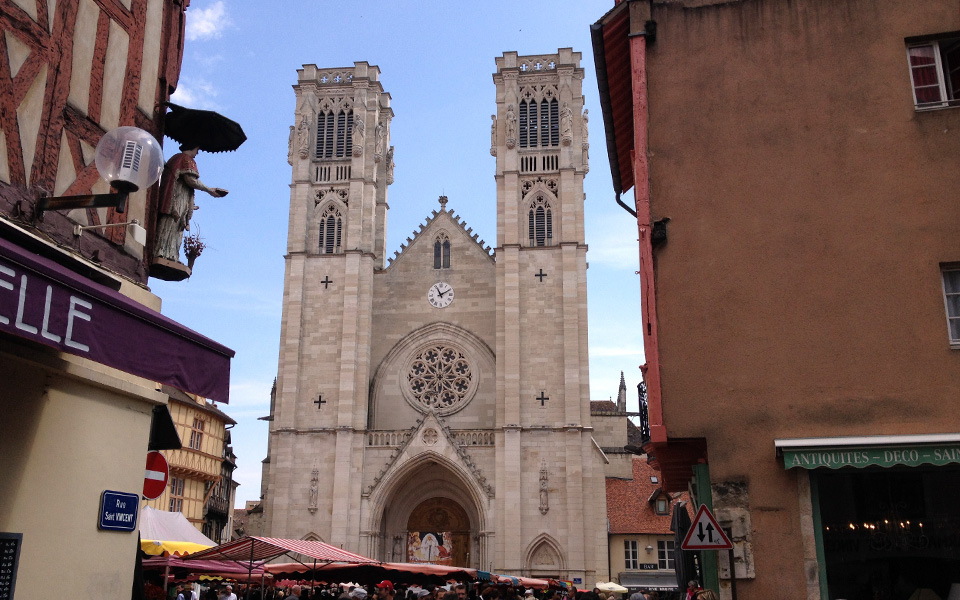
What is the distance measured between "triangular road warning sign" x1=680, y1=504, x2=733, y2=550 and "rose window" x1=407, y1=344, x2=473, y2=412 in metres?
23.7

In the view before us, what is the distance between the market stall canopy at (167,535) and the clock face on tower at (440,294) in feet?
61.7

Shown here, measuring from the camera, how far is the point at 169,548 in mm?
12344

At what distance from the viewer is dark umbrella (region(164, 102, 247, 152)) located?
806 cm

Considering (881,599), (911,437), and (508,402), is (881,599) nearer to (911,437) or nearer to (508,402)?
(911,437)

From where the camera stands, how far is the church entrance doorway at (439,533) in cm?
3036

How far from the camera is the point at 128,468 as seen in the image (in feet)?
22.6

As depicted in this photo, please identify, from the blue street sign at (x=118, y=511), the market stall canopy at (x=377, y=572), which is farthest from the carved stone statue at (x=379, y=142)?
the blue street sign at (x=118, y=511)

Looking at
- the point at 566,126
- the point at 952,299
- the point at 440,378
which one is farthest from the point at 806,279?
the point at 566,126

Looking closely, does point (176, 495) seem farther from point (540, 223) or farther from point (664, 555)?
point (664, 555)

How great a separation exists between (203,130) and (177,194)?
0.85 meters

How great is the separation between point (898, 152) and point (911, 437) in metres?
3.05

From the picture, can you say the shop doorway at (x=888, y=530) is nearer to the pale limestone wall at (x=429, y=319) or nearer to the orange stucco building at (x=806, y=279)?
the orange stucco building at (x=806, y=279)

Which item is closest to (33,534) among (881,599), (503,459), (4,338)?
(4,338)

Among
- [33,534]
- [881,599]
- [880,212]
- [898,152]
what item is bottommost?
[881,599]
